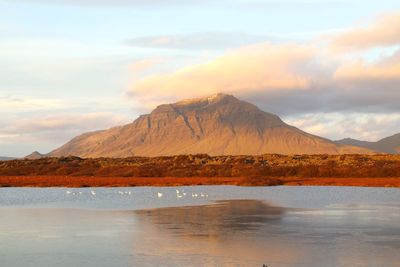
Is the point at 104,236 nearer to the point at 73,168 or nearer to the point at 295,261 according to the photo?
the point at 295,261

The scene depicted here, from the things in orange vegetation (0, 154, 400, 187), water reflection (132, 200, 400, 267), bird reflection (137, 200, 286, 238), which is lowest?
water reflection (132, 200, 400, 267)

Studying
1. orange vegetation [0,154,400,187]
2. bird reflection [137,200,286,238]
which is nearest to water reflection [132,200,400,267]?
bird reflection [137,200,286,238]

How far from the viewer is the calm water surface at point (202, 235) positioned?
2238 cm

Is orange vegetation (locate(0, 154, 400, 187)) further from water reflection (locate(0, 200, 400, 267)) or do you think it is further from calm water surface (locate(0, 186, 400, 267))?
water reflection (locate(0, 200, 400, 267))

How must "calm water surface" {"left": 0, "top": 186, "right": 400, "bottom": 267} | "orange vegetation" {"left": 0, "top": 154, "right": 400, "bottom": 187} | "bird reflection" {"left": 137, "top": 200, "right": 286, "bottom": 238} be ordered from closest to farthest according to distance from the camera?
"calm water surface" {"left": 0, "top": 186, "right": 400, "bottom": 267}, "bird reflection" {"left": 137, "top": 200, "right": 286, "bottom": 238}, "orange vegetation" {"left": 0, "top": 154, "right": 400, "bottom": 187}

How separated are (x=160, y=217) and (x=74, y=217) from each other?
5165 mm

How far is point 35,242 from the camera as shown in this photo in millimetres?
26781

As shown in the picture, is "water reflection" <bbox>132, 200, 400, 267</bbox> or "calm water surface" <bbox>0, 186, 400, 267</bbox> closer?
"water reflection" <bbox>132, 200, 400, 267</bbox>

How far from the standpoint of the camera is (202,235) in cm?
2864

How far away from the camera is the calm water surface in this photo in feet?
73.4

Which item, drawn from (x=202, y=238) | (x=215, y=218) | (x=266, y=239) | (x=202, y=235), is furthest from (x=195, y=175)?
(x=266, y=239)

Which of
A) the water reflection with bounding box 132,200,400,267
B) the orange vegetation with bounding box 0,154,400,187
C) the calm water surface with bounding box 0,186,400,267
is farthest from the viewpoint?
the orange vegetation with bounding box 0,154,400,187

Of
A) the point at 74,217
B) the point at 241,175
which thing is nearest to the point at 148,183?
the point at 241,175

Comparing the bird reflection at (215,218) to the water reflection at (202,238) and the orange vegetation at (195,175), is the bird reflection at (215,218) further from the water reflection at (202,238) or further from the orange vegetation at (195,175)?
the orange vegetation at (195,175)
